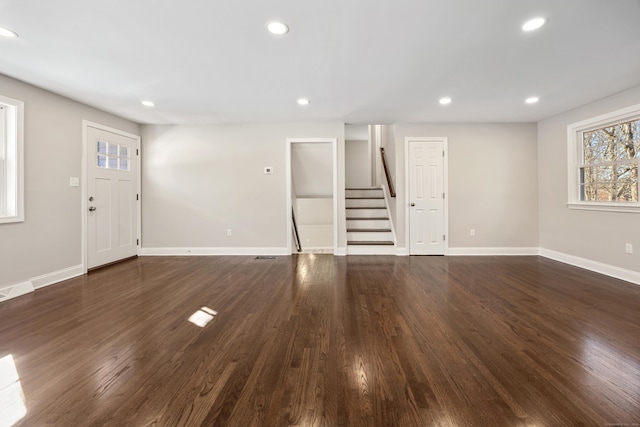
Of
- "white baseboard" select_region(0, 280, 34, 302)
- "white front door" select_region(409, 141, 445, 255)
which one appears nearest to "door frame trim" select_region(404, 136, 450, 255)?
"white front door" select_region(409, 141, 445, 255)

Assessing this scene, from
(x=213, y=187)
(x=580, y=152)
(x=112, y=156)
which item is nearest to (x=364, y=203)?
(x=213, y=187)

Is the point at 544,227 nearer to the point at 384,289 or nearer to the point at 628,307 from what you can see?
the point at 628,307

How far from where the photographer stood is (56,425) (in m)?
1.28

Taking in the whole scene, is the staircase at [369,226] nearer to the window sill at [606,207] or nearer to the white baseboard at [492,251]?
the white baseboard at [492,251]

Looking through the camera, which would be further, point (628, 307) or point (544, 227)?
point (544, 227)

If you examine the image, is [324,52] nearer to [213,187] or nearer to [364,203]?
[213,187]

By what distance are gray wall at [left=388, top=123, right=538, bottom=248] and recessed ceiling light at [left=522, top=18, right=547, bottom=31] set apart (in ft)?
9.36

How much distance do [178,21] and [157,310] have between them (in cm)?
246

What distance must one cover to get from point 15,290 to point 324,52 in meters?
4.12

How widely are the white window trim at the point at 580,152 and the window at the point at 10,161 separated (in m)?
7.20

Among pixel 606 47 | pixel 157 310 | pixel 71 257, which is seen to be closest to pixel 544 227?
pixel 606 47

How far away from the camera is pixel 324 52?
8.46 ft

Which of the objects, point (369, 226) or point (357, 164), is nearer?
point (369, 226)

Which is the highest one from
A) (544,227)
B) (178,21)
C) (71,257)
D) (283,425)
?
(178,21)
